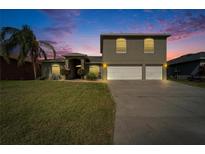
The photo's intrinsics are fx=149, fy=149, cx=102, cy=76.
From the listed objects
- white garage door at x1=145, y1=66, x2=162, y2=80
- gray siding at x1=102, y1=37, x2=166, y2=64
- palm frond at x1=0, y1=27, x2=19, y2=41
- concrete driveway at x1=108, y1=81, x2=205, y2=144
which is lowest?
concrete driveway at x1=108, y1=81, x2=205, y2=144

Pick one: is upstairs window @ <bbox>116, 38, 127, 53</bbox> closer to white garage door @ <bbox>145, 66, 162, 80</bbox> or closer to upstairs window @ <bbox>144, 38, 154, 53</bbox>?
upstairs window @ <bbox>144, 38, 154, 53</bbox>

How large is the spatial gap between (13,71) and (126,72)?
1384cm

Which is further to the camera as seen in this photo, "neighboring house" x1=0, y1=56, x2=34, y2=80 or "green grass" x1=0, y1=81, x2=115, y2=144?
"neighboring house" x1=0, y1=56, x2=34, y2=80

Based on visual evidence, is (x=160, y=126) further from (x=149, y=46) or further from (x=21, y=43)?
(x=21, y=43)

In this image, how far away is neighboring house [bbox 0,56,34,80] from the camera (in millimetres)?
16609

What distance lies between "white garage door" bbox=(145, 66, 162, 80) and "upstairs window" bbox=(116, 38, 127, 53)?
3.43 meters

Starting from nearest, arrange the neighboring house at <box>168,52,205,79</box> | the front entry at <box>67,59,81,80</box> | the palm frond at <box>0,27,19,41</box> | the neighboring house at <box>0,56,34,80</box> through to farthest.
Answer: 1. the palm frond at <box>0,27,19,41</box>
2. the neighboring house at <box>0,56,34,80</box>
3. the front entry at <box>67,59,81,80</box>
4. the neighboring house at <box>168,52,205,79</box>

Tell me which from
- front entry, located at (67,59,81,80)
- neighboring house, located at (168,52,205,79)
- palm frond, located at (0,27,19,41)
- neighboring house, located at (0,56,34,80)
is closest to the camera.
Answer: palm frond, located at (0,27,19,41)

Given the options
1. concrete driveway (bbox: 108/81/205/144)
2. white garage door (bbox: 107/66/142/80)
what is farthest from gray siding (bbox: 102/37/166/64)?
concrete driveway (bbox: 108/81/205/144)

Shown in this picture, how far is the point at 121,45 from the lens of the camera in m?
17.5

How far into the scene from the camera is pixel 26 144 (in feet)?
10.1

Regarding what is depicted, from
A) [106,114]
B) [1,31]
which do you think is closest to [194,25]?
[106,114]
